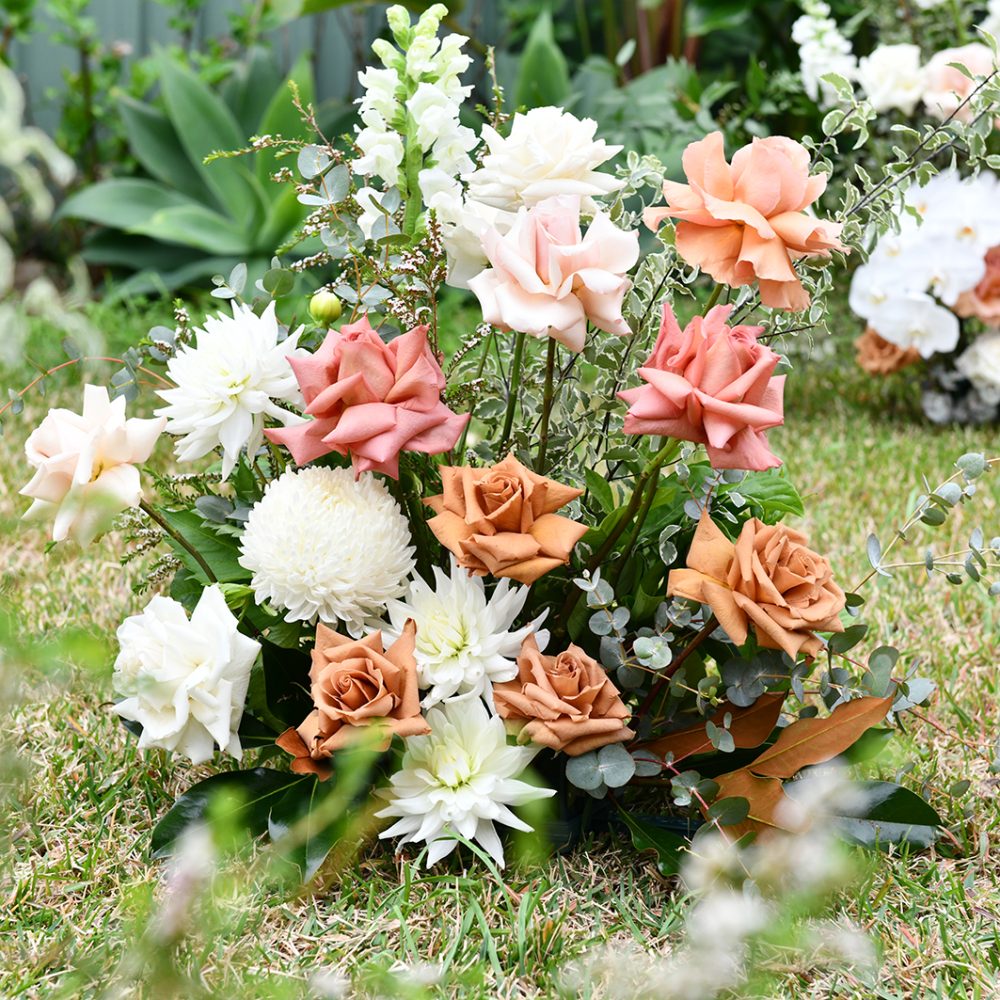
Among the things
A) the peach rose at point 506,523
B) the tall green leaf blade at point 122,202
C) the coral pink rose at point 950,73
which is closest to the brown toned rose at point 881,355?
the coral pink rose at point 950,73

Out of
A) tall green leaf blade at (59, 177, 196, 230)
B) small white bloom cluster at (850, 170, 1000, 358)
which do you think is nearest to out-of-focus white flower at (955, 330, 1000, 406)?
small white bloom cluster at (850, 170, 1000, 358)

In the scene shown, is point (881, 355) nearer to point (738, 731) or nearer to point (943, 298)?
point (943, 298)

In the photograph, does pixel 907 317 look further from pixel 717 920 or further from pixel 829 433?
pixel 717 920

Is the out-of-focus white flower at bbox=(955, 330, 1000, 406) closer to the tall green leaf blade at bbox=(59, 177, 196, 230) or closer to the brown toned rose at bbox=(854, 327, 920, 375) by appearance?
the brown toned rose at bbox=(854, 327, 920, 375)

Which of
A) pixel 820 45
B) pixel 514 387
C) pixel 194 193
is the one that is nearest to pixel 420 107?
pixel 514 387

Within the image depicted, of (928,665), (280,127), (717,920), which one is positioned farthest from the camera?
(280,127)

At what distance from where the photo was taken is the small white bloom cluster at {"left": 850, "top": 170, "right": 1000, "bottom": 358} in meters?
2.23

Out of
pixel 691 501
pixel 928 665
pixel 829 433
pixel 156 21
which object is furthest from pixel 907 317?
pixel 156 21

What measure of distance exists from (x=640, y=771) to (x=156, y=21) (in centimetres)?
387

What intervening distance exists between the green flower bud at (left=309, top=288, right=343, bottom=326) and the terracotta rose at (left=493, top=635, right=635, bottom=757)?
12.8 inches

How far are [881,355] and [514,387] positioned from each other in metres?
1.64

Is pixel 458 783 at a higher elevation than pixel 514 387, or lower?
lower

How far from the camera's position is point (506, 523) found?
95 cm

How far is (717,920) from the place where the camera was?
0.60 metres
